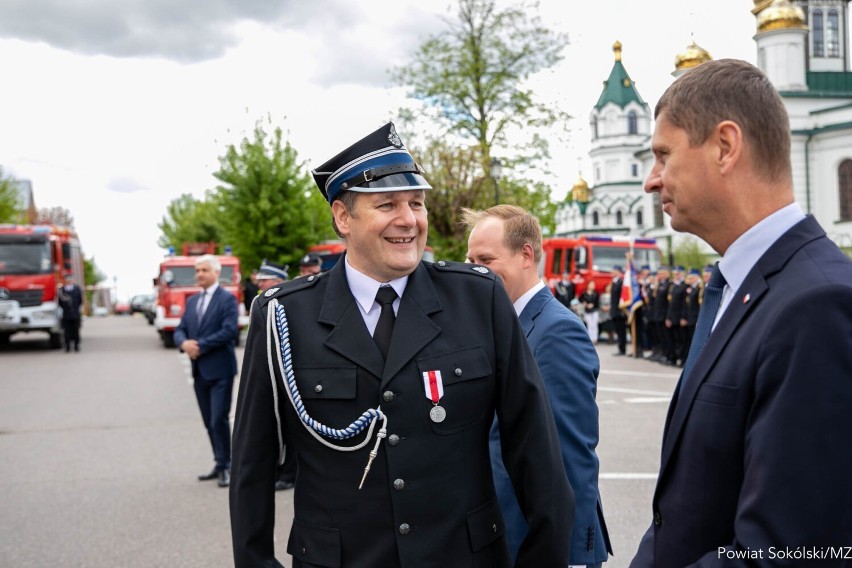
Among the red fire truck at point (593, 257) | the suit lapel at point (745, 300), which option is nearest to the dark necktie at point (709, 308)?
the suit lapel at point (745, 300)

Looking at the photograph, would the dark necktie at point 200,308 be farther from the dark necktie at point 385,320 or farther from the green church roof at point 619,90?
the green church roof at point 619,90

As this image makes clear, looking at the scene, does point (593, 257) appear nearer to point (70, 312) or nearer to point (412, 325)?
point (70, 312)

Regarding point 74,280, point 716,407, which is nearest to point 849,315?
point 716,407

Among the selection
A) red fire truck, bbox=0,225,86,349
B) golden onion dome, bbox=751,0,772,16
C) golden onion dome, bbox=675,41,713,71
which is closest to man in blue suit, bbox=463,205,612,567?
red fire truck, bbox=0,225,86,349

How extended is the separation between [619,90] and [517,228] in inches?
3653

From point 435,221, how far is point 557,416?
91.9 ft

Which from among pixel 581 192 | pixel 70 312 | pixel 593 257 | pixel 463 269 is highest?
pixel 581 192

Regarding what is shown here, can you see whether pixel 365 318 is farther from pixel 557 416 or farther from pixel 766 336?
pixel 766 336

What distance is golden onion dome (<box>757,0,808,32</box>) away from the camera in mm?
54094

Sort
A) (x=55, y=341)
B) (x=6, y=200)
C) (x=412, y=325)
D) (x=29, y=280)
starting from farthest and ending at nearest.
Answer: (x=6, y=200)
(x=55, y=341)
(x=29, y=280)
(x=412, y=325)

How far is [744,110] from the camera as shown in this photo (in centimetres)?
176

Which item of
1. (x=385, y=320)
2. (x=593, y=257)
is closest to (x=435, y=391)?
(x=385, y=320)

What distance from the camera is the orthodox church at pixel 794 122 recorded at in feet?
167

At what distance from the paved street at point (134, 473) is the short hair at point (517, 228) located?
2.54 meters
